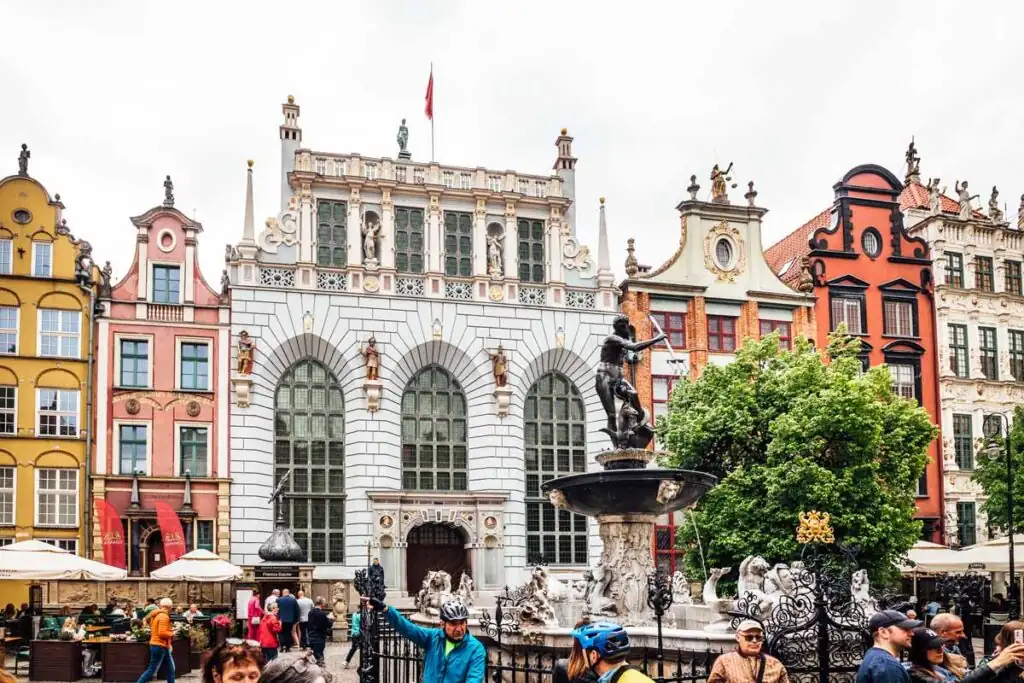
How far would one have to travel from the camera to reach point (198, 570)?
1134 inches

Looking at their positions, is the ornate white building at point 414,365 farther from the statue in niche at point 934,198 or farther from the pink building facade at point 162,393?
the statue in niche at point 934,198

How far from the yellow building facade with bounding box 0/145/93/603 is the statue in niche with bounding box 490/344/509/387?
1227 centimetres

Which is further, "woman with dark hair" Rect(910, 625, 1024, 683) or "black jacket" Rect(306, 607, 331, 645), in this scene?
"black jacket" Rect(306, 607, 331, 645)

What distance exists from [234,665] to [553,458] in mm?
36060

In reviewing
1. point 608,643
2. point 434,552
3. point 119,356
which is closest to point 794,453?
point 434,552

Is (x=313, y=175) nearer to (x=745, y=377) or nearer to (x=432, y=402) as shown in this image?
(x=432, y=402)

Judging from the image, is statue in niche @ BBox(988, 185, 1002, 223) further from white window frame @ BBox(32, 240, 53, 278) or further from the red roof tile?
white window frame @ BBox(32, 240, 53, 278)

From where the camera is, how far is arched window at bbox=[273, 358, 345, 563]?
1503 inches

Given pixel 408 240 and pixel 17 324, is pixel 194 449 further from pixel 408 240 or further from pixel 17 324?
pixel 408 240

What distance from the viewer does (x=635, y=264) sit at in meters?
42.2

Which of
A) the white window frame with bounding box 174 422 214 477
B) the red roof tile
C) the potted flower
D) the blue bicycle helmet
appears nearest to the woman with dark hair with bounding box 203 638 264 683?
the blue bicycle helmet

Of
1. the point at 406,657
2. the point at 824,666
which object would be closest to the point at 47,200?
the point at 406,657

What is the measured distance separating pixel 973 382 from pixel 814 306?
6535 millimetres

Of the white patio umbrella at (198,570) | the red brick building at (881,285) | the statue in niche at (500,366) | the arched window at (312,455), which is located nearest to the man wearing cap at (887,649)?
the white patio umbrella at (198,570)
